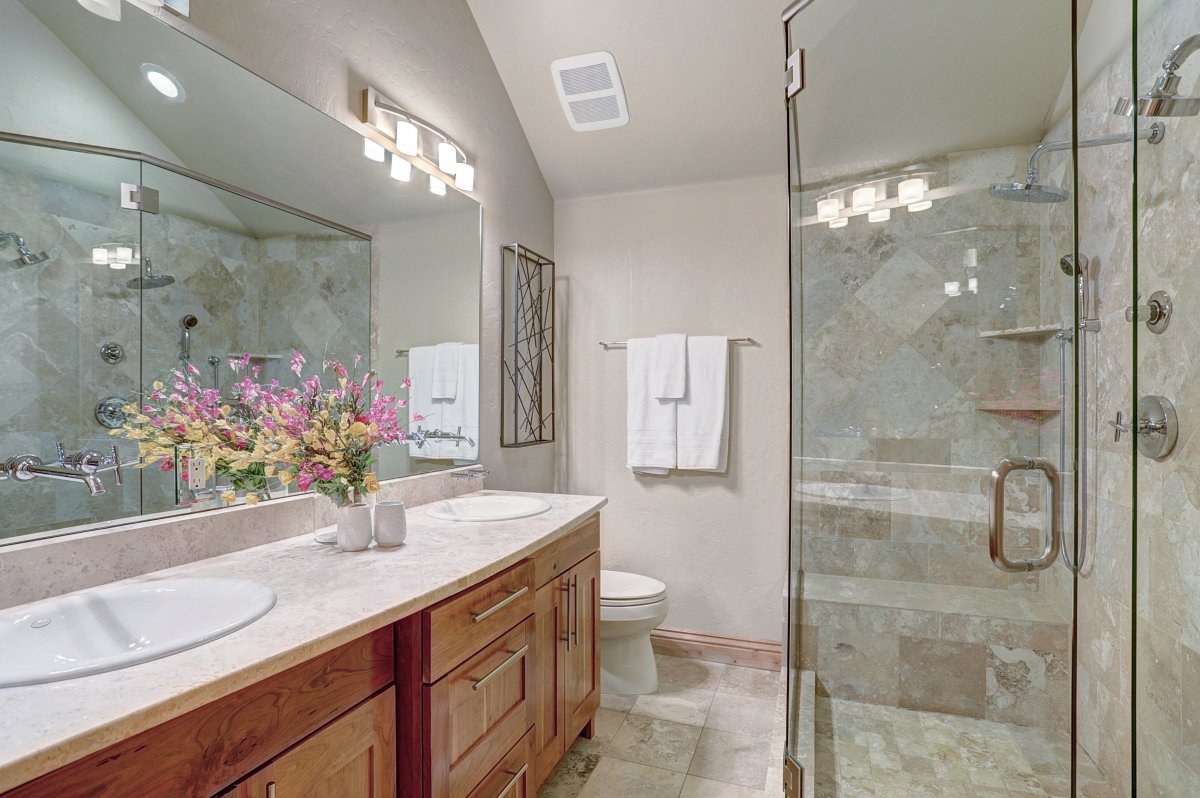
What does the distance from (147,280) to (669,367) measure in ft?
6.52

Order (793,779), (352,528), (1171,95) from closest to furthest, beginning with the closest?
(1171,95) → (352,528) → (793,779)

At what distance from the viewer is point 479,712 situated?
133 centimetres

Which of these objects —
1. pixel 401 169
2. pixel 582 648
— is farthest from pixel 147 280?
pixel 582 648

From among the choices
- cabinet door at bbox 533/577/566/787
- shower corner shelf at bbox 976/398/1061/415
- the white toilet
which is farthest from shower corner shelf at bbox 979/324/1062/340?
the white toilet

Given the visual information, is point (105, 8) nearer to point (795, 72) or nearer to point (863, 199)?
point (795, 72)

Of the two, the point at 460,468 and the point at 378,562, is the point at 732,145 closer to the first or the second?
the point at 460,468

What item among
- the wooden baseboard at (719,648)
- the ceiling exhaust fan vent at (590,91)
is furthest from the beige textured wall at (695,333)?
the ceiling exhaust fan vent at (590,91)

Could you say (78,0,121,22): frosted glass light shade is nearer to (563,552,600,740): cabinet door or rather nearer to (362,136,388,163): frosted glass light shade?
(362,136,388,163): frosted glass light shade

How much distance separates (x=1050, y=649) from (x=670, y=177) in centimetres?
233

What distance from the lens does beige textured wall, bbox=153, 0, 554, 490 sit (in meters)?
1.51

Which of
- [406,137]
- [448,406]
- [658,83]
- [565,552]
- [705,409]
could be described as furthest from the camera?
[705,409]

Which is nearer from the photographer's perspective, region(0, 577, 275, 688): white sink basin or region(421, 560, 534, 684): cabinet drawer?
region(0, 577, 275, 688): white sink basin

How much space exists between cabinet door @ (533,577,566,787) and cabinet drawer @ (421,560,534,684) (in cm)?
12

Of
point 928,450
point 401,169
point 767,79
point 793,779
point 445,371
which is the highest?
point 767,79
